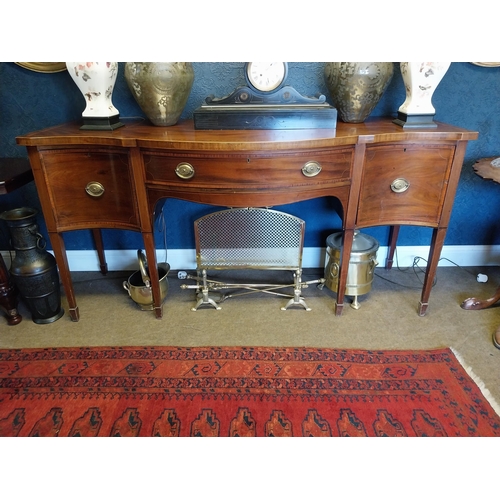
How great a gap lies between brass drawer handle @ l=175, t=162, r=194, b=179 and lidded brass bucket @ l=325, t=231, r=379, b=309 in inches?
29.7

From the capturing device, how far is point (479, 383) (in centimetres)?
125

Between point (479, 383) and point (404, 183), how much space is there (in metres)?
0.76

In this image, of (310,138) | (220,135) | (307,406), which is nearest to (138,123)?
(220,135)

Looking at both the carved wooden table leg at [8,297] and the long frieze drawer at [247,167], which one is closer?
the long frieze drawer at [247,167]

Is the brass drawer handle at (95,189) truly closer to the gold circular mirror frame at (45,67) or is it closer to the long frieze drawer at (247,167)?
the long frieze drawer at (247,167)

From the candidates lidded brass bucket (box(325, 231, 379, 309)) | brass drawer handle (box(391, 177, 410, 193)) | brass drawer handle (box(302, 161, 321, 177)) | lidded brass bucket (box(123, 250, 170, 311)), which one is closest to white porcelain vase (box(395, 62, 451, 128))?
brass drawer handle (box(391, 177, 410, 193))

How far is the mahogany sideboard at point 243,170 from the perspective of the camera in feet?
4.02

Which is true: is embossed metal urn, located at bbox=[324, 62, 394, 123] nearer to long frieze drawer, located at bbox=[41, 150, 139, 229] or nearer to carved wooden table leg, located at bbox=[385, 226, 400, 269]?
carved wooden table leg, located at bbox=[385, 226, 400, 269]

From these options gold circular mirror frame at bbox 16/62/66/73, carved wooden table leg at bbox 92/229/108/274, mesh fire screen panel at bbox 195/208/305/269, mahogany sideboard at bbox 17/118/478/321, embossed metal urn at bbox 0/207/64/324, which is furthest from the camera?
carved wooden table leg at bbox 92/229/108/274

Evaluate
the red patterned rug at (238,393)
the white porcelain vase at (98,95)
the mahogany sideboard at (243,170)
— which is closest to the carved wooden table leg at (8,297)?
the red patterned rug at (238,393)

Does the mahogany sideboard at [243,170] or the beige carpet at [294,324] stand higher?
the mahogany sideboard at [243,170]

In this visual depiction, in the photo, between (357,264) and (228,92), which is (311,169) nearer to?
(357,264)

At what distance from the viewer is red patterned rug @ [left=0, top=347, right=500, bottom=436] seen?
3.63ft

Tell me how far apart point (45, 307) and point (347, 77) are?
156cm
